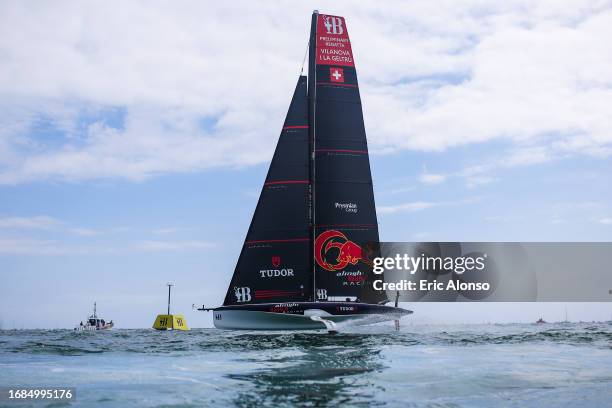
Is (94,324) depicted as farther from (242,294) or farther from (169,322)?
(242,294)

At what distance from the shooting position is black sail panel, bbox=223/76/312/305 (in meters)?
43.7

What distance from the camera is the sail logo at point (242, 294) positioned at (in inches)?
1715

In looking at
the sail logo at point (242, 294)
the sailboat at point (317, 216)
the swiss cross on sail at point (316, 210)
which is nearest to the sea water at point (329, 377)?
the sail logo at point (242, 294)

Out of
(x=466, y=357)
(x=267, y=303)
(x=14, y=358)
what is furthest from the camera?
(x=267, y=303)

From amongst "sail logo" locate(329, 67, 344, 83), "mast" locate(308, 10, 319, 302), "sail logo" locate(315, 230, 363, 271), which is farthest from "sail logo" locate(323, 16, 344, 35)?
"sail logo" locate(315, 230, 363, 271)

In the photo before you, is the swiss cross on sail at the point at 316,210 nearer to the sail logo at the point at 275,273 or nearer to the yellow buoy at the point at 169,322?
the sail logo at the point at 275,273

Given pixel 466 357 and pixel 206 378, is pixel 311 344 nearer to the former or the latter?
pixel 466 357

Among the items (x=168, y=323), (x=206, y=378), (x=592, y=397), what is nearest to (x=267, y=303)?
(x=206, y=378)

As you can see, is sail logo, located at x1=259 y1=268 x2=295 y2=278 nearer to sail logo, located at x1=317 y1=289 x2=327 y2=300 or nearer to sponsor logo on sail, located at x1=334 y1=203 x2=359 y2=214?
sail logo, located at x1=317 y1=289 x2=327 y2=300

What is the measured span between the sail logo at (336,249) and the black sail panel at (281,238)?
2.85ft

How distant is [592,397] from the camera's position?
15.2 metres

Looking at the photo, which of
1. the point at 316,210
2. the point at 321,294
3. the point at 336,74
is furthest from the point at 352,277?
the point at 336,74

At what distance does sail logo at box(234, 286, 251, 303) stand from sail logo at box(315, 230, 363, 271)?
5.16 meters

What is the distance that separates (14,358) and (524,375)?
20.5m
